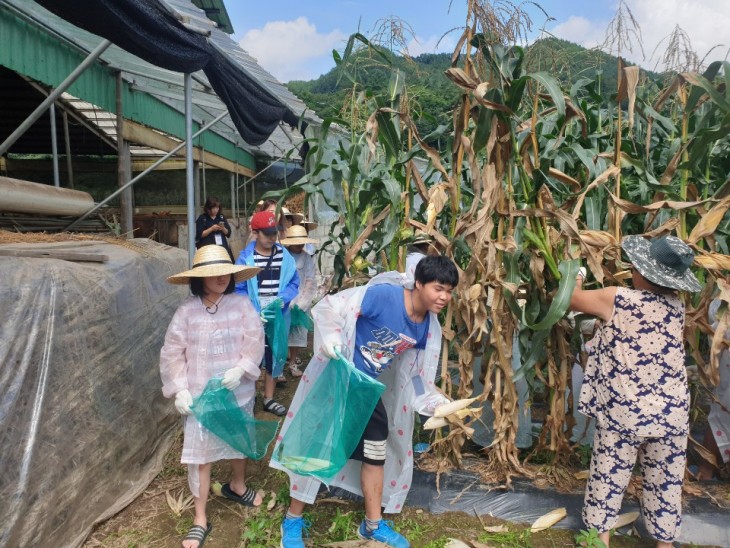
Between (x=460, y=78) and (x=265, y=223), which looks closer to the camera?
(x=460, y=78)

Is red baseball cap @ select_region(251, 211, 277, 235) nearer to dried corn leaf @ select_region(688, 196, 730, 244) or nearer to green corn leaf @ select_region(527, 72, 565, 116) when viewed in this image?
green corn leaf @ select_region(527, 72, 565, 116)

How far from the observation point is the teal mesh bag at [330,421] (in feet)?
8.14

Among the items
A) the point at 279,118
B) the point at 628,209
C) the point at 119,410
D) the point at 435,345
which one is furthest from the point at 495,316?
the point at 279,118

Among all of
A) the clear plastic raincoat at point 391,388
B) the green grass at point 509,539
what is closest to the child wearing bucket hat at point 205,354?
the clear plastic raincoat at point 391,388

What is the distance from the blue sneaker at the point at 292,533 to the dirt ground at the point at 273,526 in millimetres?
108

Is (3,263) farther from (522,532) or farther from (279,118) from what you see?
(279,118)

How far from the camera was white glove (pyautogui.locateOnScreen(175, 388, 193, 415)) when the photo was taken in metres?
2.66

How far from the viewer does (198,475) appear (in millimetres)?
2789

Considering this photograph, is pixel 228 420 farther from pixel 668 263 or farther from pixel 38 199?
pixel 38 199

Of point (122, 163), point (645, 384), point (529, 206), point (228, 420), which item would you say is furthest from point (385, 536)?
point (122, 163)

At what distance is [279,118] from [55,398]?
4.14 m

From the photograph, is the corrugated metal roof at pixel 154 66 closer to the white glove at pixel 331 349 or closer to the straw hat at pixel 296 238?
the straw hat at pixel 296 238

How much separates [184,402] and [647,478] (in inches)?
89.5

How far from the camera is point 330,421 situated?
256cm
